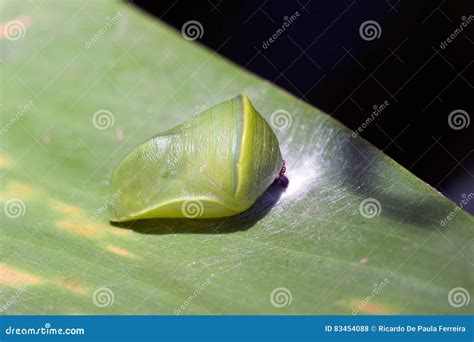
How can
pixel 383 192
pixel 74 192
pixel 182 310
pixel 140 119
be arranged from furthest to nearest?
pixel 140 119 → pixel 74 192 → pixel 383 192 → pixel 182 310

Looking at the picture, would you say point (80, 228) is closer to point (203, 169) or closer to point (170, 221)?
point (170, 221)

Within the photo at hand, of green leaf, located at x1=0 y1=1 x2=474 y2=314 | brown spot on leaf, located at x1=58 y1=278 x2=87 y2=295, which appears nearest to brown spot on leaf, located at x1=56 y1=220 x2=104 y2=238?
green leaf, located at x1=0 y1=1 x2=474 y2=314

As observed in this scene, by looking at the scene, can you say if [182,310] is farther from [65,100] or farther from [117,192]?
[65,100]

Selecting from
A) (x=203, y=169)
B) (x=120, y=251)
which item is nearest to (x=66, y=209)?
(x=120, y=251)

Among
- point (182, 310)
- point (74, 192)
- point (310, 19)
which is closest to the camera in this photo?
point (182, 310)

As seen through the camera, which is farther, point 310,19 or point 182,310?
point 310,19

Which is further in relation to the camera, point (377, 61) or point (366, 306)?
point (377, 61)

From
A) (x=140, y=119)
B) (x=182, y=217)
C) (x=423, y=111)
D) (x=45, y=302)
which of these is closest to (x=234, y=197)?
(x=182, y=217)
